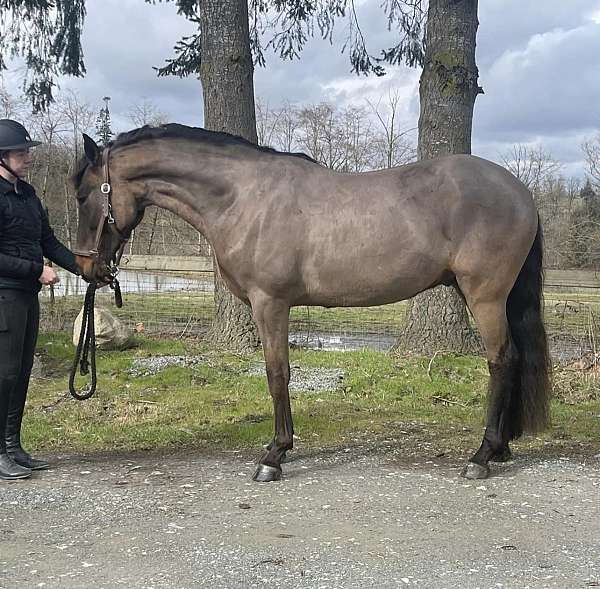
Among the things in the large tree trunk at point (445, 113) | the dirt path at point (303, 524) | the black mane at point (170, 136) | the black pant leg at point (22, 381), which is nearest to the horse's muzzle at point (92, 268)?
the black pant leg at point (22, 381)

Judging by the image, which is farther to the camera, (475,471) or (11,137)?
(475,471)

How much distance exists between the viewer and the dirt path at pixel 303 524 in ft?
8.46

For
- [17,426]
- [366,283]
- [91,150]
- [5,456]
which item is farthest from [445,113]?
[5,456]

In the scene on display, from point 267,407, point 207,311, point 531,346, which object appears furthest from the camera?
point 207,311

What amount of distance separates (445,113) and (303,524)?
5596 millimetres

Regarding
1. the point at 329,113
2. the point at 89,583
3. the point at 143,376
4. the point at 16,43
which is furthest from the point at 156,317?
the point at 329,113

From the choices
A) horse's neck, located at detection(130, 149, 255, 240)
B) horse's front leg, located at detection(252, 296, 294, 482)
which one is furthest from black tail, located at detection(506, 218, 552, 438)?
horse's neck, located at detection(130, 149, 255, 240)

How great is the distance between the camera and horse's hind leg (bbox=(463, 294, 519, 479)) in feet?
12.6

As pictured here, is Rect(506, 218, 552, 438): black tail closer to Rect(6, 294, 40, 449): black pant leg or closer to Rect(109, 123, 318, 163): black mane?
Rect(109, 123, 318, 163): black mane

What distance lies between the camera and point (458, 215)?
3797mm

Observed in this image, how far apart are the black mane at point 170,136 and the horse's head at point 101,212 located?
0.01 m

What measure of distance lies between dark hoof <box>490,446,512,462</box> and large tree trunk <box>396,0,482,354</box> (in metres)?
3.37

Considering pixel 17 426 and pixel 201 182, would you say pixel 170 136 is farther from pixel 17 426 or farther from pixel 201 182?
pixel 17 426

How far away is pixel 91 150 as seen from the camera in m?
3.79
